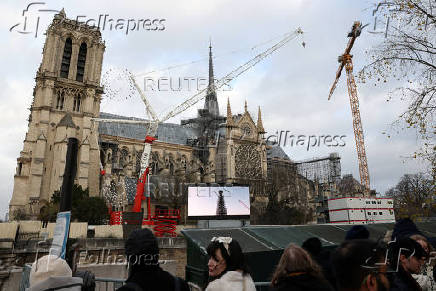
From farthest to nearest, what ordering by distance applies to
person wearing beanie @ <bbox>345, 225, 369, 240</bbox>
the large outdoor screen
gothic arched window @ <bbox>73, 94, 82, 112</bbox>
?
gothic arched window @ <bbox>73, 94, 82, 112</bbox>, the large outdoor screen, person wearing beanie @ <bbox>345, 225, 369, 240</bbox>

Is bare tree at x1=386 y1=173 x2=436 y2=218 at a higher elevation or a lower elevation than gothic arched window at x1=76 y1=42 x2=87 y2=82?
lower

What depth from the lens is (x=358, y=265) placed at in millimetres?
2041

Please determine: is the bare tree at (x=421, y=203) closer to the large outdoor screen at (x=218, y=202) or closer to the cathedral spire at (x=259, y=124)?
the large outdoor screen at (x=218, y=202)

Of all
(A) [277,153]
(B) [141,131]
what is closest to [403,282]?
(B) [141,131]

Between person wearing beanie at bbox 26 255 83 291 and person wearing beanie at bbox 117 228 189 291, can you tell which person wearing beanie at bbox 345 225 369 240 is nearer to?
person wearing beanie at bbox 117 228 189 291

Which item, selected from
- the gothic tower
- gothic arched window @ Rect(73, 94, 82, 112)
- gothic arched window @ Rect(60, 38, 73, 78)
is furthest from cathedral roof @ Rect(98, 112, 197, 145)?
gothic arched window @ Rect(60, 38, 73, 78)

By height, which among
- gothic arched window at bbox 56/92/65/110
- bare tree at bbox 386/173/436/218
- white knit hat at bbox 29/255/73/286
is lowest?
white knit hat at bbox 29/255/73/286

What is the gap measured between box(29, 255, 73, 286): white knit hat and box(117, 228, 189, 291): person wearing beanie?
55cm

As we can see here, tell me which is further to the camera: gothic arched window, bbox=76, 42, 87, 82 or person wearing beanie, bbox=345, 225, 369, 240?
gothic arched window, bbox=76, 42, 87, 82

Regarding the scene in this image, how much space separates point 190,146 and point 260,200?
21362 mm

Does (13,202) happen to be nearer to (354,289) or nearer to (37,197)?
(37,197)

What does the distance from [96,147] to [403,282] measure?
150 ft

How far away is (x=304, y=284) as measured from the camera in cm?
207

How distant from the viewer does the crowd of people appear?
2.07 metres
